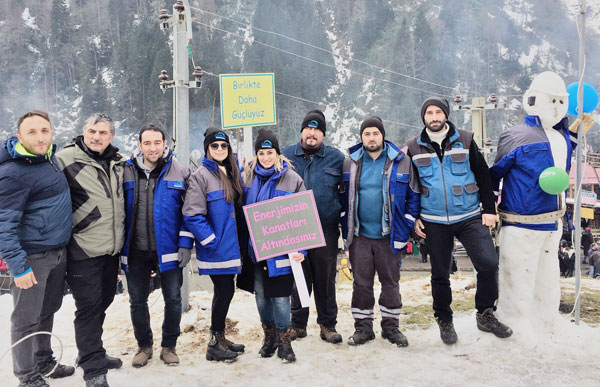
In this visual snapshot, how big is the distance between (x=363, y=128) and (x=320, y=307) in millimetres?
1812

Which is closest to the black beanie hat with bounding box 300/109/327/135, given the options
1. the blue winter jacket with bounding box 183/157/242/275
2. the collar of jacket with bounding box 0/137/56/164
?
the blue winter jacket with bounding box 183/157/242/275

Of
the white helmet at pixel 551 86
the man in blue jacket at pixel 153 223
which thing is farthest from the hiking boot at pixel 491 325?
the man in blue jacket at pixel 153 223

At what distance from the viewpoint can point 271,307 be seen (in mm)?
4066

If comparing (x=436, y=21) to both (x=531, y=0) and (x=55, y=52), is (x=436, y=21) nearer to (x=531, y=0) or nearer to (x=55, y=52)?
(x=531, y=0)

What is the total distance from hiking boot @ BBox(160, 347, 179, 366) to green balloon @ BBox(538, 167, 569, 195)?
3529 mm

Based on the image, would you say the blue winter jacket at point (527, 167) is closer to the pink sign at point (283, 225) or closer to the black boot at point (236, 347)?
the pink sign at point (283, 225)

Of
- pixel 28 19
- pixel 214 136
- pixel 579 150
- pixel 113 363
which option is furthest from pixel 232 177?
pixel 28 19

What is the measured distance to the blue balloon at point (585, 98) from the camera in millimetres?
4699

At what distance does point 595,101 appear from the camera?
477cm

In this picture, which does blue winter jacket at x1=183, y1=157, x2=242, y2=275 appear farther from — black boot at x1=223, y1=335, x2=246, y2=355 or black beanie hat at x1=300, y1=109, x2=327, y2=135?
black beanie hat at x1=300, y1=109, x2=327, y2=135

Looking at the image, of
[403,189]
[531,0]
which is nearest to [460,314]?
[403,189]

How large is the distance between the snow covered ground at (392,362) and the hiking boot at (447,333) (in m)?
0.07

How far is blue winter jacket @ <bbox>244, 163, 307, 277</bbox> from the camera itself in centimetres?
391

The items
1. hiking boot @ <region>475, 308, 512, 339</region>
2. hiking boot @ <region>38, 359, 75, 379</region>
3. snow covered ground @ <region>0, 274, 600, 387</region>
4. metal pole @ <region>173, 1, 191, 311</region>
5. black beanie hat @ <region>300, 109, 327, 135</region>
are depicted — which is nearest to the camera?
snow covered ground @ <region>0, 274, 600, 387</region>
